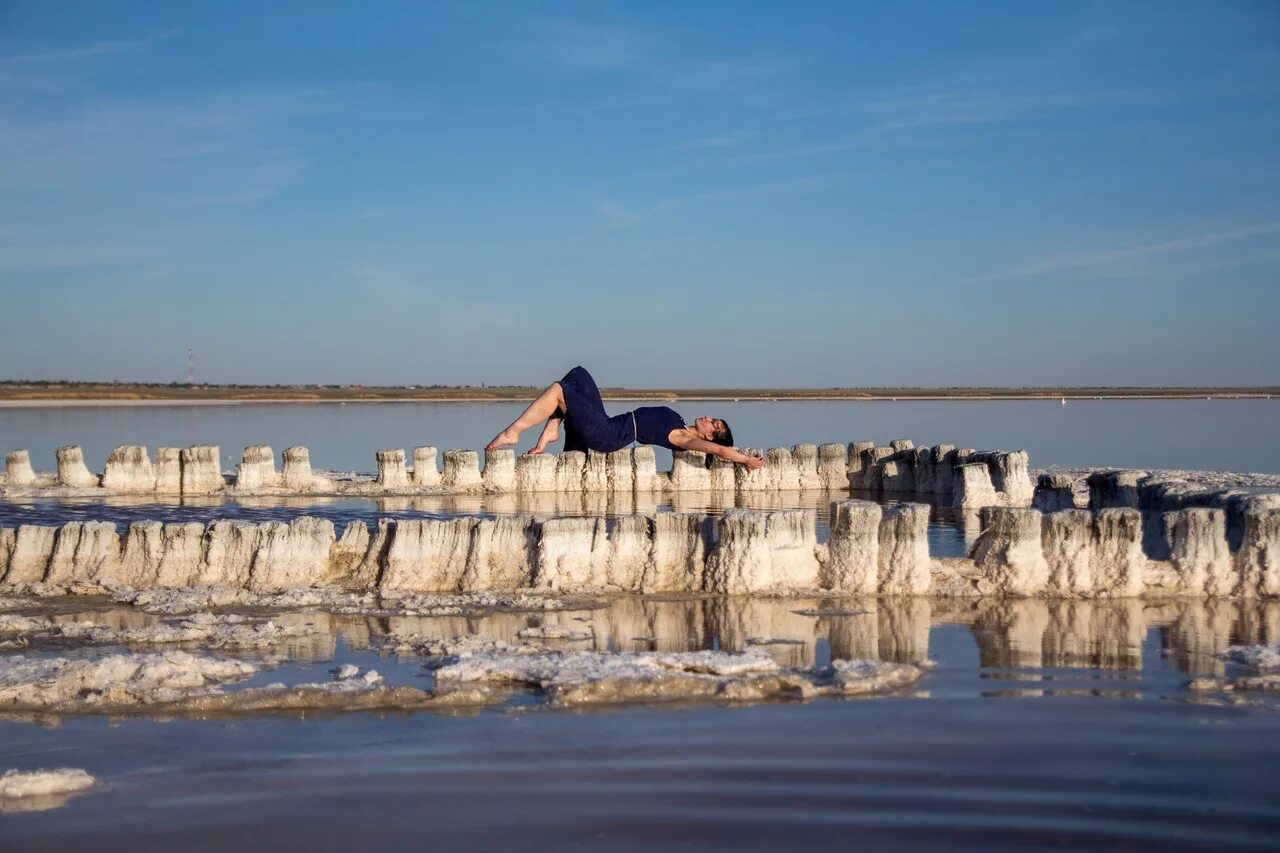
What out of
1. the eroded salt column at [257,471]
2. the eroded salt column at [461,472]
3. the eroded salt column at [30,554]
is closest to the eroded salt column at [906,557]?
the eroded salt column at [30,554]

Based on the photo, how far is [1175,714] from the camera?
5.40m

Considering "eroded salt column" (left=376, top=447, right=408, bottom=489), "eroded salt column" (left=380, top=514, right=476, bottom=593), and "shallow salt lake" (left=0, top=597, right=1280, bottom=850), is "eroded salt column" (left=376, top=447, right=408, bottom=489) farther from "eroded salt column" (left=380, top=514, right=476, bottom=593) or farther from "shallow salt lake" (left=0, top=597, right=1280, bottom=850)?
"shallow salt lake" (left=0, top=597, right=1280, bottom=850)

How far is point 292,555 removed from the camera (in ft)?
27.8

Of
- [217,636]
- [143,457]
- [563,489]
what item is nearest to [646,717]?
[217,636]

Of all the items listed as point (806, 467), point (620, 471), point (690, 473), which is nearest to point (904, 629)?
point (620, 471)

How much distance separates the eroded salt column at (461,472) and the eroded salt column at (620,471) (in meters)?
1.54

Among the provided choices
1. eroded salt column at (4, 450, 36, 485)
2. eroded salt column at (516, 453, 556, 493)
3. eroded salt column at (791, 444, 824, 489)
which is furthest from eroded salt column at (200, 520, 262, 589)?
A: eroded salt column at (791, 444, 824, 489)

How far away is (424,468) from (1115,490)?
26.8ft

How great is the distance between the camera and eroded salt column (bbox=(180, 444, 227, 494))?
599 inches

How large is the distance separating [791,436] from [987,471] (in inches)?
570

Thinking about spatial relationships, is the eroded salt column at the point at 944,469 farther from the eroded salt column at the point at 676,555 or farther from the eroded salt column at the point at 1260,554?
the eroded salt column at the point at 676,555

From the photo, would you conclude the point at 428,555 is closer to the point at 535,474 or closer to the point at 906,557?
the point at 906,557

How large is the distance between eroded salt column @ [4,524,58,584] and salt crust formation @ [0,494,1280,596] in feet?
0.06

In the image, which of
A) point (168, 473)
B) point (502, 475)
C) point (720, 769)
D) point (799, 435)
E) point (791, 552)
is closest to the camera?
point (720, 769)
